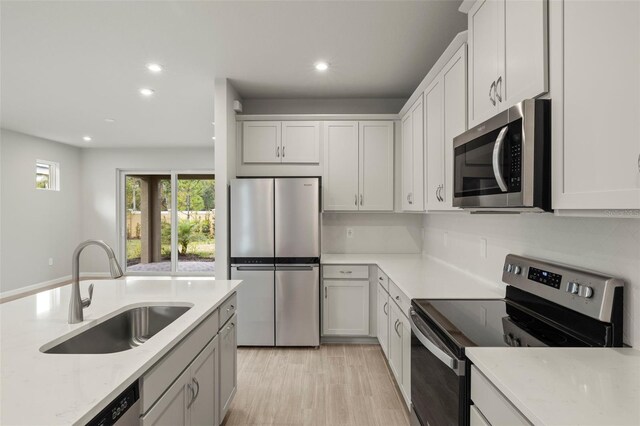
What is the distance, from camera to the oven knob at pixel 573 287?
1.30m

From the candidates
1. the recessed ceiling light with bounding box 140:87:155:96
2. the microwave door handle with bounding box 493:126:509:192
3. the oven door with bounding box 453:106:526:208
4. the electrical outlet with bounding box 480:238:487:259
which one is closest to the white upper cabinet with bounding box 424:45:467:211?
the oven door with bounding box 453:106:526:208

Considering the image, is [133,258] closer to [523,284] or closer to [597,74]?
[523,284]

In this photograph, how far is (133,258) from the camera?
6969 mm

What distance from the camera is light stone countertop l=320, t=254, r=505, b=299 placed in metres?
1.95

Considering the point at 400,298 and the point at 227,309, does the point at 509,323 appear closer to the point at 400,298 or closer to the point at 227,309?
the point at 400,298

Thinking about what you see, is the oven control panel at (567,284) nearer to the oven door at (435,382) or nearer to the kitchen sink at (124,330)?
the oven door at (435,382)

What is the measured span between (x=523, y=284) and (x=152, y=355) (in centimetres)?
168

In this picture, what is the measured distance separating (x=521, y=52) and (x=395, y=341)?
1.97m

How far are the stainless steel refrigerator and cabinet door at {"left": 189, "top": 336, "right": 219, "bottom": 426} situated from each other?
139 centimetres

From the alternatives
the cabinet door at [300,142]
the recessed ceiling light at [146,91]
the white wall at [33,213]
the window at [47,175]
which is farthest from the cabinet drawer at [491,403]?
the window at [47,175]

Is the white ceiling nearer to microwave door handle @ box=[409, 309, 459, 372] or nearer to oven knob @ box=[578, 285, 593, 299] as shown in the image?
oven knob @ box=[578, 285, 593, 299]

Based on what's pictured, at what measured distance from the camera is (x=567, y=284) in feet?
4.44

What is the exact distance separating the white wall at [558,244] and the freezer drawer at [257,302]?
173cm

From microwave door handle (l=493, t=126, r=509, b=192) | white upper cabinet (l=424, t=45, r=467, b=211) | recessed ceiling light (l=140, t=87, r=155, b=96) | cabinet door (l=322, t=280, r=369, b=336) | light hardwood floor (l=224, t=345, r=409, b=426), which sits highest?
recessed ceiling light (l=140, t=87, r=155, b=96)
